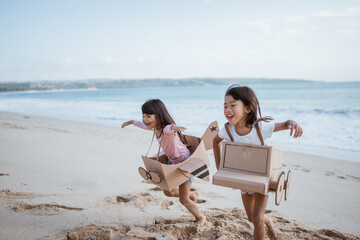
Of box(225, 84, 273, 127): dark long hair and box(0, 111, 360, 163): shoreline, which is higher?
box(225, 84, 273, 127): dark long hair

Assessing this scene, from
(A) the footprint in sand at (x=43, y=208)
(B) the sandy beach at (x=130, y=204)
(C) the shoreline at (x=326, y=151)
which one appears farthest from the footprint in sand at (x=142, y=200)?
(C) the shoreline at (x=326, y=151)

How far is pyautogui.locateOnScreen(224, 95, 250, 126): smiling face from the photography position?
2.22m

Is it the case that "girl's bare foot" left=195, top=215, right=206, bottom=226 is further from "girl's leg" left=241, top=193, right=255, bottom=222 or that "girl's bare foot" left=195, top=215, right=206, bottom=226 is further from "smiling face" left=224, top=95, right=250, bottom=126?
"smiling face" left=224, top=95, right=250, bottom=126

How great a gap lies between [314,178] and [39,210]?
391 cm

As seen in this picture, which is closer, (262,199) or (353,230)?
(262,199)

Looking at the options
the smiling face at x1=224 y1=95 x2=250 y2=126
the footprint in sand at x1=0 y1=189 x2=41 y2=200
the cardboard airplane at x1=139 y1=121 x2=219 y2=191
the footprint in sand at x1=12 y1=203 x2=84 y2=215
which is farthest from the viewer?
the footprint in sand at x1=0 y1=189 x2=41 y2=200

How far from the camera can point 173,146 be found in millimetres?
2846

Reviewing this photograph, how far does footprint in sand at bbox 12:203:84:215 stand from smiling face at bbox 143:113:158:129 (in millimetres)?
1158

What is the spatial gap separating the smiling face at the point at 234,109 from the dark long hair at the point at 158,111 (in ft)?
2.36

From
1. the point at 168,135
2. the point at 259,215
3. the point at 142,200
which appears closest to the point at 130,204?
the point at 142,200

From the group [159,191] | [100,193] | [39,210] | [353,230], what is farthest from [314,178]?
[39,210]

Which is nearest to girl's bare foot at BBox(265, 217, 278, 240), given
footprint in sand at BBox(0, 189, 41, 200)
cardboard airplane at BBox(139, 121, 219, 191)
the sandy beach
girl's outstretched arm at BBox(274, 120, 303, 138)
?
the sandy beach

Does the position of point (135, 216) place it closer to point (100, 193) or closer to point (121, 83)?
point (100, 193)

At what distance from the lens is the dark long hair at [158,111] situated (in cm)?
274
